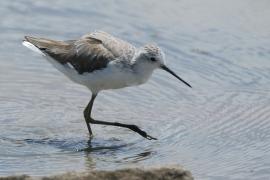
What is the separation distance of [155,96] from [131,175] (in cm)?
388

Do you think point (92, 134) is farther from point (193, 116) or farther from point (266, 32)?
point (266, 32)

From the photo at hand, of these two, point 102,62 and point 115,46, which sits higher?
point 115,46

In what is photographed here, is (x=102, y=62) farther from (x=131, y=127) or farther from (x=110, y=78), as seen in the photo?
(x=131, y=127)

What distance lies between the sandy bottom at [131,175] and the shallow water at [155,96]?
1.24 metres

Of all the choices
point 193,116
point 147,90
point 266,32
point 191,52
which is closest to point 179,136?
point 193,116

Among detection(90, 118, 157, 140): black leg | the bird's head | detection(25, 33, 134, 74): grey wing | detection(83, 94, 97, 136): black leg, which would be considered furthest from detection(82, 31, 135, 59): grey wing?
detection(90, 118, 157, 140): black leg

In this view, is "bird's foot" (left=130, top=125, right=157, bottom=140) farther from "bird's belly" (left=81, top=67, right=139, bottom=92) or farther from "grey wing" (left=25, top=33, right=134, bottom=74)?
"grey wing" (left=25, top=33, right=134, bottom=74)

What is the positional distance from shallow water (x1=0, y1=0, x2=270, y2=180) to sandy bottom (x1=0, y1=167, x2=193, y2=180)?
124 cm

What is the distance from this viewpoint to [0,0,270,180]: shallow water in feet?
29.4

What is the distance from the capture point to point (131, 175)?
699cm

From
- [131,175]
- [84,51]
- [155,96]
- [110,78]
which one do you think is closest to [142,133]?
[110,78]

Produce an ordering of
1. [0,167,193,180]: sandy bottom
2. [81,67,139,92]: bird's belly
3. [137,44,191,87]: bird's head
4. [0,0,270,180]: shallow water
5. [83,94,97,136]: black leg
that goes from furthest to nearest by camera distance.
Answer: [83,94,97,136]: black leg
[137,44,191,87]: bird's head
[81,67,139,92]: bird's belly
[0,0,270,180]: shallow water
[0,167,193,180]: sandy bottom

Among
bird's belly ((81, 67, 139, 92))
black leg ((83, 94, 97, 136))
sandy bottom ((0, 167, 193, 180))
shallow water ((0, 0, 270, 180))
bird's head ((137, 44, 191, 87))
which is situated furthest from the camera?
black leg ((83, 94, 97, 136))

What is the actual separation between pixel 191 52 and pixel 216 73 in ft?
2.56
